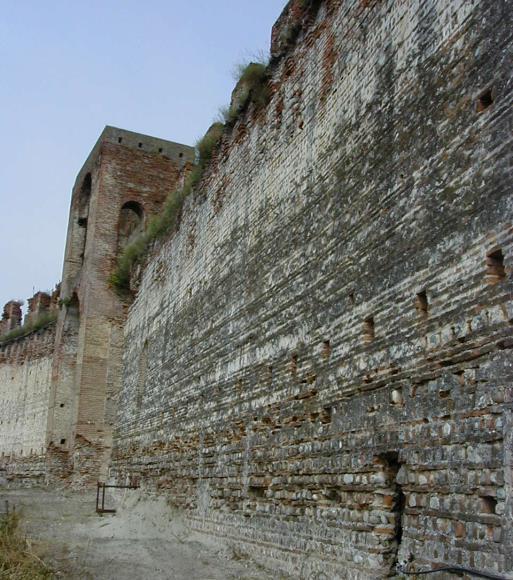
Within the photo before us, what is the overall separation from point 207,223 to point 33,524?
19.6 ft

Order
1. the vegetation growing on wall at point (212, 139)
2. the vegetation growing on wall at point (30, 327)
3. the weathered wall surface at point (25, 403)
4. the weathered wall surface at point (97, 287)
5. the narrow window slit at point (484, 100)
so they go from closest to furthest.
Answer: the narrow window slit at point (484, 100)
the vegetation growing on wall at point (212, 139)
the weathered wall surface at point (97, 287)
the weathered wall surface at point (25, 403)
the vegetation growing on wall at point (30, 327)

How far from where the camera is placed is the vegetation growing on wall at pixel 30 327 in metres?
27.7

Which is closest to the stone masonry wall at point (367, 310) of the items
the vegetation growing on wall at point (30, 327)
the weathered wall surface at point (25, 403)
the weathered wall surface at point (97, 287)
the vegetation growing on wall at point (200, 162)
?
the vegetation growing on wall at point (200, 162)

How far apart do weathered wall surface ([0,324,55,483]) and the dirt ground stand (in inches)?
390

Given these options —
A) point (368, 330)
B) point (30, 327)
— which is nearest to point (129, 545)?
point (368, 330)

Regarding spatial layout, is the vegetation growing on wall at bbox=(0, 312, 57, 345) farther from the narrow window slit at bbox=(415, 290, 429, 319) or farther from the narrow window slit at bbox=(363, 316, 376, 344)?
the narrow window slit at bbox=(415, 290, 429, 319)

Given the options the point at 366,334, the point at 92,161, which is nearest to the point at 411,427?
the point at 366,334

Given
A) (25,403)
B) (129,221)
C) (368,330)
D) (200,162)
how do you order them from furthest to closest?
(25,403), (129,221), (200,162), (368,330)

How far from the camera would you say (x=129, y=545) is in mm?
10188

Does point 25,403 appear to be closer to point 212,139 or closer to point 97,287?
point 97,287

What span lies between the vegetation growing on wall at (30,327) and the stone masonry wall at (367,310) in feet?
55.7

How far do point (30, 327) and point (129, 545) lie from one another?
818 inches

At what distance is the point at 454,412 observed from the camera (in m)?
5.34

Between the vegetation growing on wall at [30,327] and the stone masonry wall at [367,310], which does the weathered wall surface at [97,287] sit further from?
the stone masonry wall at [367,310]
